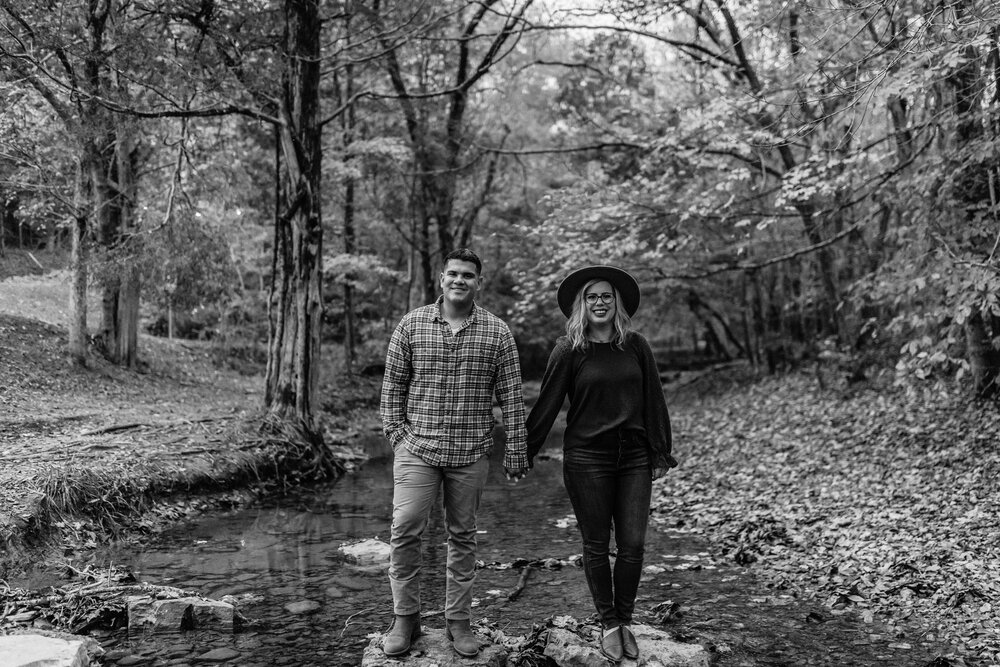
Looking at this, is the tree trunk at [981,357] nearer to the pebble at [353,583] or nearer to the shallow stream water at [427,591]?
the shallow stream water at [427,591]

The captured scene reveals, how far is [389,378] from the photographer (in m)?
4.32

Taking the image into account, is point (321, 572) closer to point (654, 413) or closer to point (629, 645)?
point (629, 645)

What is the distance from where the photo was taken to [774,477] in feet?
32.4

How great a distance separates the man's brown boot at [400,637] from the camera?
4086 millimetres

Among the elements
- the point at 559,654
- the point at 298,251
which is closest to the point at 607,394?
the point at 559,654

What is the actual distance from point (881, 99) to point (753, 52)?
10.9 metres

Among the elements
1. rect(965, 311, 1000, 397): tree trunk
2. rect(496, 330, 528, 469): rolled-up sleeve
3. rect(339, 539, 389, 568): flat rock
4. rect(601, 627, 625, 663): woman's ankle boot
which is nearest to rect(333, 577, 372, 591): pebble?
rect(339, 539, 389, 568): flat rock

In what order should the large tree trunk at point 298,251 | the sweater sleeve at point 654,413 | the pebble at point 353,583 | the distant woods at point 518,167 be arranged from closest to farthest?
the sweater sleeve at point 654,413 < the pebble at point 353,583 < the distant woods at point 518,167 < the large tree trunk at point 298,251

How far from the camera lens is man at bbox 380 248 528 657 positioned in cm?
420

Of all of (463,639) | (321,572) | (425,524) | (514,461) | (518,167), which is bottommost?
(321,572)

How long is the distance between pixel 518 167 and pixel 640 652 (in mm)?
21496

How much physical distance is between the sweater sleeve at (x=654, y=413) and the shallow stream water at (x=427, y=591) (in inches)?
48.6

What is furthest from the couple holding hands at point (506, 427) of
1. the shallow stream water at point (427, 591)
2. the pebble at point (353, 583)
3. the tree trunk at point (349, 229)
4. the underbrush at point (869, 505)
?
the tree trunk at point (349, 229)

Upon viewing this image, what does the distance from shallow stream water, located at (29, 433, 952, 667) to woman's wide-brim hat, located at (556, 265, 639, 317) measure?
2131 mm
